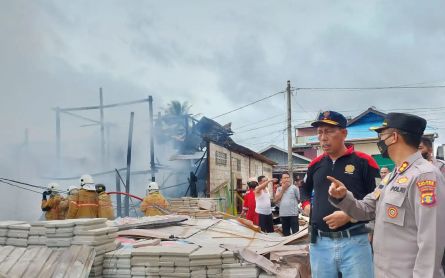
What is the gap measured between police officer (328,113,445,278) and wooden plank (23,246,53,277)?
10.8 feet

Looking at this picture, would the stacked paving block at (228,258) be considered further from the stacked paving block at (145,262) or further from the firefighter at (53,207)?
the firefighter at (53,207)

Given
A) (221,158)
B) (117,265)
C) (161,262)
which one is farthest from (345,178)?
(221,158)

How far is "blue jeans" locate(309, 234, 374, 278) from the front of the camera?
9.49 ft

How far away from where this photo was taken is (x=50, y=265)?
415 centimetres

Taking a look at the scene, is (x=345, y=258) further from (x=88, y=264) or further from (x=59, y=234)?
(x=59, y=234)

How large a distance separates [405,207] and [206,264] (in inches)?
98.8

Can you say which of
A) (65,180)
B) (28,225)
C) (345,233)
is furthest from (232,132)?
(345,233)

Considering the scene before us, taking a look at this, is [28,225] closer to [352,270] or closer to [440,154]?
[352,270]

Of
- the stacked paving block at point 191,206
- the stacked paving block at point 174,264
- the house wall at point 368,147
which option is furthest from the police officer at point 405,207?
the house wall at point 368,147

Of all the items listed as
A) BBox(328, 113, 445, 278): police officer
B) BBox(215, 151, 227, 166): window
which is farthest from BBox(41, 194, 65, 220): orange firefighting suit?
BBox(215, 151, 227, 166): window

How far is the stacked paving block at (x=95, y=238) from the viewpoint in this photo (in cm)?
434

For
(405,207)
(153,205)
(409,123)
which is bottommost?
(153,205)

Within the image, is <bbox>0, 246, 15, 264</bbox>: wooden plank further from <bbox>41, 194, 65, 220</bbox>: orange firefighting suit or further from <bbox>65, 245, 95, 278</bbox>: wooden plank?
<bbox>41, 194, 65, 220</bbox>: orange firefighting suit

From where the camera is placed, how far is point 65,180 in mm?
13820
